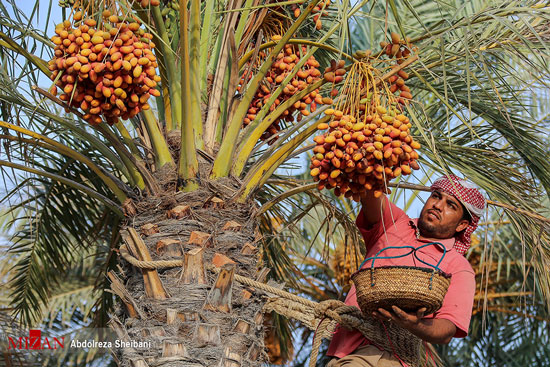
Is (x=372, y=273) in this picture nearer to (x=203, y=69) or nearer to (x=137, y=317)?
(x=137, y=317)

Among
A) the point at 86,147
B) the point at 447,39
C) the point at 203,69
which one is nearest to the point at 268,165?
the point at 203,69

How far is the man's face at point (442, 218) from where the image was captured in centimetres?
344

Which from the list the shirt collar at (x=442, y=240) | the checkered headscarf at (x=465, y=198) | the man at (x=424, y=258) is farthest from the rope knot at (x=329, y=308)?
the checkered headscarf at (x=465, y=198)

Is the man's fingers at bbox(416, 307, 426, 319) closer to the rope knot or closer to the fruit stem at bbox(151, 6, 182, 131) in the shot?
the rope knot

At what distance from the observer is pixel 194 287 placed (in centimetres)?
311

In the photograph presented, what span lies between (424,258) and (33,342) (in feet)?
8.02

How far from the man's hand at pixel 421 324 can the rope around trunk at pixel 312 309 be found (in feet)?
0.65

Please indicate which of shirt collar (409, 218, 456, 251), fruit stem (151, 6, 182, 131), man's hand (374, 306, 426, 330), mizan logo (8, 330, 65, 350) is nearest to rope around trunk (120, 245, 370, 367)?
man's hand (374, 306, 426, 330)

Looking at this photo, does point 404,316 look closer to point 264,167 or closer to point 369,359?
point 369,359

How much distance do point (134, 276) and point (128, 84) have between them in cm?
88

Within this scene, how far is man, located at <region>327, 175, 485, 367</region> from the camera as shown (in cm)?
300

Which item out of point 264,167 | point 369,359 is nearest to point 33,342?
point 264,167

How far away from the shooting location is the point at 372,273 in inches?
112

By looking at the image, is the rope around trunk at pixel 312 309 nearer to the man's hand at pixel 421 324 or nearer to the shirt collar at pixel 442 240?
the man's hand at pixel 421 324
